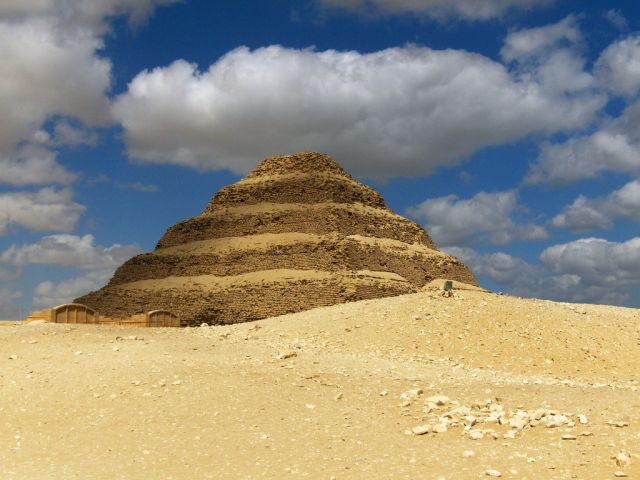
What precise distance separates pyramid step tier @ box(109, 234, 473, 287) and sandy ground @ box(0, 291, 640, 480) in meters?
21.3

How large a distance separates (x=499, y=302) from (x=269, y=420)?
48.1 ft

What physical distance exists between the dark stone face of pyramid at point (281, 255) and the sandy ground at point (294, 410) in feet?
63.7

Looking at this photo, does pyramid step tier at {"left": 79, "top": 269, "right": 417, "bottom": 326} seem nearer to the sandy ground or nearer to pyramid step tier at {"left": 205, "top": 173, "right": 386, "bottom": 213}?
pyramid step tier at {"left": 205, "top": 173, "right": 386, "bottom": 213}

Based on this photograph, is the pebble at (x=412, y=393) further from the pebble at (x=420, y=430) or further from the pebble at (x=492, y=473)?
the pebble at (x=492, y=473)

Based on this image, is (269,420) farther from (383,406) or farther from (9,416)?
(9,416)

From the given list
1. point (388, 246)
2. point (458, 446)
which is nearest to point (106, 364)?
point (458, 446)

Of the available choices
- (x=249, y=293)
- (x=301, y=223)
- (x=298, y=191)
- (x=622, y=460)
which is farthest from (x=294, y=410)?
(x=298, y=191)

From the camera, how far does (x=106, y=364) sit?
41.4ft

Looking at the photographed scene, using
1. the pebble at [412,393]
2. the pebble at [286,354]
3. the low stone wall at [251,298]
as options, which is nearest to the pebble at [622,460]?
the pebble at [412,393]

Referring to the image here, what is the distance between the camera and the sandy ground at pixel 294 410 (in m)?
7.80

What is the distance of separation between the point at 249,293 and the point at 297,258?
3.67 metres

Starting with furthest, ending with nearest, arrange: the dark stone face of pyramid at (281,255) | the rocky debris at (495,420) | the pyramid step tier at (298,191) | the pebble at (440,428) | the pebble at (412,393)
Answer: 1. the pyramid step tier at (298,191)
2. the dark stone face of pyramid at (281,255)
3. the pebble at (412,393)
4. the pebble at (440,428)
5. the rocky debris at (495,420)

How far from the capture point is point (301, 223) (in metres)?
43.0

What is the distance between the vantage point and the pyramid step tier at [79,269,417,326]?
3547 centimetres
